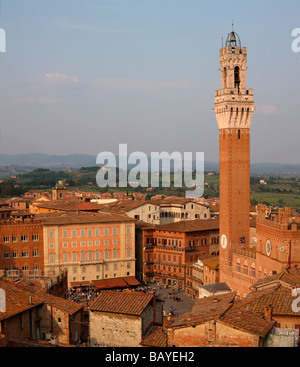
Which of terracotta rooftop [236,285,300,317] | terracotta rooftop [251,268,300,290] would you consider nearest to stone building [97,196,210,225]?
terracotta rooftop [251,268,300,290]

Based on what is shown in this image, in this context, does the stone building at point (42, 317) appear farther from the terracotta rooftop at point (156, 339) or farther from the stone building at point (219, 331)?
the stone building at point (219, 331)

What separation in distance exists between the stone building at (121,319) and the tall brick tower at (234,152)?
87.0 ft

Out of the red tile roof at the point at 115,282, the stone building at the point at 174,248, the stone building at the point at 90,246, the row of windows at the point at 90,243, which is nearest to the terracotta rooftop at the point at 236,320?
the red tile roof at the point at 115,282

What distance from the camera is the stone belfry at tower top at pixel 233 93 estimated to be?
152ft

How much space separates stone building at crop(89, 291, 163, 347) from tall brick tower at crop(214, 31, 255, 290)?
2652cm

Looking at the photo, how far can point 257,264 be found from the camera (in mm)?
39500

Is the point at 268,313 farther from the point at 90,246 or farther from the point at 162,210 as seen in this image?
the point at 162,210

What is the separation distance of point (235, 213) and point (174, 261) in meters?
12.2

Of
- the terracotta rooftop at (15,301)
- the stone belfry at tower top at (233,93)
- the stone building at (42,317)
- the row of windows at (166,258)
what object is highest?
the stone belfry at tower top at (233,93)

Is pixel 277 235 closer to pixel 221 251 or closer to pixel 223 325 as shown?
pixel 221 251

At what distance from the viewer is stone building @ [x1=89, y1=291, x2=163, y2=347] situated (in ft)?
62.6

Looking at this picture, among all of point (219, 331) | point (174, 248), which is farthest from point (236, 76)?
point (219, 331)
